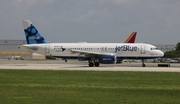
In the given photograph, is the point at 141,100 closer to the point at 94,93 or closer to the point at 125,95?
the point at 125,95

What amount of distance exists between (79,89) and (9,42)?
144 meters

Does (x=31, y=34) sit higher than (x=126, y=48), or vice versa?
(x=31, y=34)

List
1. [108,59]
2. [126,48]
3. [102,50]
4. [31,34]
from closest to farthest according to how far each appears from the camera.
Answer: [108,59] → [126,48] → [102,50] → [31,34]

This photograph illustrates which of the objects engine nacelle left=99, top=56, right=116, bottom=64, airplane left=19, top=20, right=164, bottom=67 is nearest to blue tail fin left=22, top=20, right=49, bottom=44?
airplane left=19, top=20, right=164, bottom=67

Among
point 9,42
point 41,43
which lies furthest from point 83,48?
point 9,42

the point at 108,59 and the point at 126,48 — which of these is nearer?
the point at 108,59

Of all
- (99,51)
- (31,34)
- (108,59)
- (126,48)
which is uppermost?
(31,34)

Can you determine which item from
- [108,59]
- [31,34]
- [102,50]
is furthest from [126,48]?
[31,34]

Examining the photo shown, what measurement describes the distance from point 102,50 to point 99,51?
0.47m

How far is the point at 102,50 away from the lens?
5338 cm

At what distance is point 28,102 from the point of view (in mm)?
15250

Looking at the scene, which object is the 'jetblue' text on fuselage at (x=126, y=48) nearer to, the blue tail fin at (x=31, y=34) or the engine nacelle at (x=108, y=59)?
the engine nacelle at (x=108, y=59)

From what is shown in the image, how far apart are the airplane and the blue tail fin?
1.99 ft

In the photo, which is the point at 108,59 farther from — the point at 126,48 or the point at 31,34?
the point at 31,34
